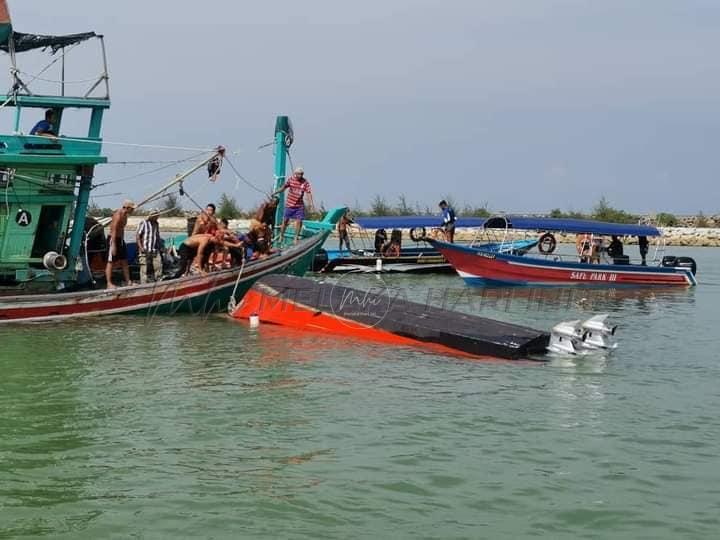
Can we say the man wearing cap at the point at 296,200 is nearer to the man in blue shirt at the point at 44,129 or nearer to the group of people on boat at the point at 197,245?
the group of people on boat at the point at 197,245

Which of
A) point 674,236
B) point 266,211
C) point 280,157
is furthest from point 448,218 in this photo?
point 674,236

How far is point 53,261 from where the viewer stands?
54.4 feet

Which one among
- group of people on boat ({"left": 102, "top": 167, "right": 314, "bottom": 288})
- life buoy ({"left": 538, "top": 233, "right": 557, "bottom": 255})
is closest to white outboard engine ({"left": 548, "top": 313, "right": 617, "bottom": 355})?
group of people on boat ({"left": 102, "top": 167, "right": 314, "bottom": 288})

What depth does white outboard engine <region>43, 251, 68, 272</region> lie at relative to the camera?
16562 millimetres

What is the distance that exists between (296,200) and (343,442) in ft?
42.2

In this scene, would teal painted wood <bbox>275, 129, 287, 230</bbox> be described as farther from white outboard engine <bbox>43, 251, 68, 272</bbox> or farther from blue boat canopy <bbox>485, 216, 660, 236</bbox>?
blue boat canopy <bbox>485, 216, 660, 236</bbox>

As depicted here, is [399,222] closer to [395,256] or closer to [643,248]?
[395,256]

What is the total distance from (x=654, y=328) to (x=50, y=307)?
11569mm

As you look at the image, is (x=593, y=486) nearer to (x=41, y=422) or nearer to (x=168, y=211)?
(x=41, y=422)

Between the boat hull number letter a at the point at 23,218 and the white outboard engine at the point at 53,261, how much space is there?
2.20 feet

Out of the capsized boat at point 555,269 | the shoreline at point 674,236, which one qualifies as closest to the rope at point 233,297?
the capsized boat at point 555,269

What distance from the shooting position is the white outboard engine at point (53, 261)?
16562 millimetres

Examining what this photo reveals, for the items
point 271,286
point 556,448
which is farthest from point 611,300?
point 556,448

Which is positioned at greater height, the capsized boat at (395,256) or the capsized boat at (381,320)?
the capsized boat at (395,256)
